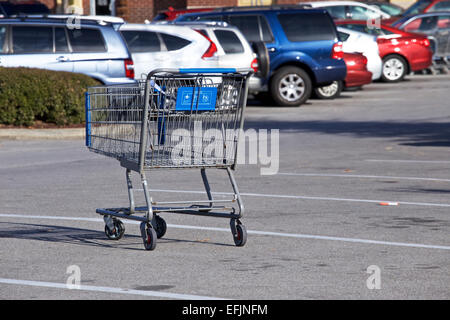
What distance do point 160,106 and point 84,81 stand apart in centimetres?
987

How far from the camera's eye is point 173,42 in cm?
1867

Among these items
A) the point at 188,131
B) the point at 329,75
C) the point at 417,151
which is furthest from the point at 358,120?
the point at 188,131

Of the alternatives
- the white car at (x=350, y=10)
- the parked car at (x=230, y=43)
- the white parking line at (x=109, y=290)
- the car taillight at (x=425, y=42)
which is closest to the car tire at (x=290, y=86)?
the parked car at (x=230, y=43)

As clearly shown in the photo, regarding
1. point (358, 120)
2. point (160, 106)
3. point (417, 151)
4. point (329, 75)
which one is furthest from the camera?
point (329, 75)

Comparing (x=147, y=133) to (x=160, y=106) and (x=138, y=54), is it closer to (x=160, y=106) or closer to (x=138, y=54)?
(x=160, y=106)

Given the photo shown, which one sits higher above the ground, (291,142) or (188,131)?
(188,131)

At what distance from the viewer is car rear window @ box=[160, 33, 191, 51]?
18594mm

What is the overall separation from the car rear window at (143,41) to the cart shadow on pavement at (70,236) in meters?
10.6

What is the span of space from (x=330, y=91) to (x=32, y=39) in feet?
26.8

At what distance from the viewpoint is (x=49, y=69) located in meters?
17.2

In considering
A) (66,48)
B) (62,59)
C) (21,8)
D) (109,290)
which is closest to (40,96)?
(62,59)

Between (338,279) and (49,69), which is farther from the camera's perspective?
(49,69)

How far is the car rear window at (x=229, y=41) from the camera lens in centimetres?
1998
